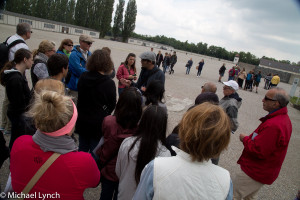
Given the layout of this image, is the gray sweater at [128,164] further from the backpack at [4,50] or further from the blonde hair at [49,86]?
the backpack at [4,50]

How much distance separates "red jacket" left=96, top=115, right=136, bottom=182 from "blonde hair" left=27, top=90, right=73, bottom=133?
2.07 feet

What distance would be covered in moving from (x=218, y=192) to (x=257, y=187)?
6.19ft

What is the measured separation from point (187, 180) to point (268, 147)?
167 cm

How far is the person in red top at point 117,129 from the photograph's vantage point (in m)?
1.90

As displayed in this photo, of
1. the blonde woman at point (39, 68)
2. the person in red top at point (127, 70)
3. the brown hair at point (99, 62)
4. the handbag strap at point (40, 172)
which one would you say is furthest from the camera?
the person in red top at point (127, 70)

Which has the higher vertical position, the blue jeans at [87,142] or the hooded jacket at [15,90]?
the hooded jacket at [15,90]

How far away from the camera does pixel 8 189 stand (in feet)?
A: 4.58

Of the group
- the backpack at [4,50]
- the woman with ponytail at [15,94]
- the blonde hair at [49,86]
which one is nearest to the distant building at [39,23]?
the backpack at [4,50]

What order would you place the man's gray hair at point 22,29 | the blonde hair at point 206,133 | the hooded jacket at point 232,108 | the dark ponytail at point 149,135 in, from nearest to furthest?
the blonde hair at point 206,133, the dark ponytail at point 149,135, the hooded jacket at point 232,108, the man's gray hair at point 22,29

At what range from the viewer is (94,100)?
250cm

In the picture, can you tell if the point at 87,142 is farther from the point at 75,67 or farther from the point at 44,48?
the point at 44,48

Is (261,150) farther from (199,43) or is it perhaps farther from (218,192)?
(199,43)

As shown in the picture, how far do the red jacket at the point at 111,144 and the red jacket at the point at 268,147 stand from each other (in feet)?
5.30

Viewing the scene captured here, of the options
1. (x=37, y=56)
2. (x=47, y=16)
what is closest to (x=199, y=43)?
(x=47, y=16)
